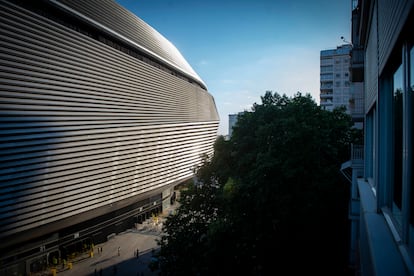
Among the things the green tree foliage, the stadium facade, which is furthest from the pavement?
the green tree foliage

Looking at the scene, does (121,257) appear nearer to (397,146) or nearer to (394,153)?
(394,153)

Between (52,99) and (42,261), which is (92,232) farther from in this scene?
(52,99)

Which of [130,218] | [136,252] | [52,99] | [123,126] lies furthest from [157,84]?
[136,252]

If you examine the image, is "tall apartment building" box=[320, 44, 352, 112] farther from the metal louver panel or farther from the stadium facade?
the stadium facade

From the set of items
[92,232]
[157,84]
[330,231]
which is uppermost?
[157,84]

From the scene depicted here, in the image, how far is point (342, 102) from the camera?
38.5 metres

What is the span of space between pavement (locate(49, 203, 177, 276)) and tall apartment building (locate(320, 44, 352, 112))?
101 feet

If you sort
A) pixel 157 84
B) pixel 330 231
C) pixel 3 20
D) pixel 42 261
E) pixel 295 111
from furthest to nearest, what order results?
pixel 157 84
pixel 42 261
pixel 330 231
pixel 295 111
pixel 3 20

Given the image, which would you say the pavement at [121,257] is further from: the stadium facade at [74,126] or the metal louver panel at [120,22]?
the metal louver panel at [120,22]

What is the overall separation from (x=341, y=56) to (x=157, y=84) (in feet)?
98.0

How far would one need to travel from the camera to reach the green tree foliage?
33.1 feet

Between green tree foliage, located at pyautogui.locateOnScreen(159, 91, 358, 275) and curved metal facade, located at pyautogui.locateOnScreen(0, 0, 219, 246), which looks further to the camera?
curved metal facade, located at pyautogui.locateOnScreen(0, 0, 219, 246)

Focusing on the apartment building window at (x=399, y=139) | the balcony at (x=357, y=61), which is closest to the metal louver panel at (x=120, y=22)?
the balcony at (x=357, y=61)

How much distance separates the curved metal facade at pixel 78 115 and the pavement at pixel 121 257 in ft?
12.6
